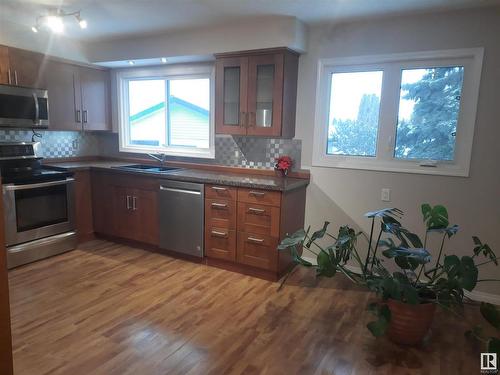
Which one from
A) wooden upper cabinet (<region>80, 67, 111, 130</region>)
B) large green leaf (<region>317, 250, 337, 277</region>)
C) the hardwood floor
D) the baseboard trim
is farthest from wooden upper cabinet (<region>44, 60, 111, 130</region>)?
the baseboard trim

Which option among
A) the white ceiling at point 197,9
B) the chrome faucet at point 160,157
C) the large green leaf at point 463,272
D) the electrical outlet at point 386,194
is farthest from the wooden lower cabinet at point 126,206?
the large green leaf at point 463,272

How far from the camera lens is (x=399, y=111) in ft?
10.2

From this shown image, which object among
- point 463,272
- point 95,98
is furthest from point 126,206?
point 463,272

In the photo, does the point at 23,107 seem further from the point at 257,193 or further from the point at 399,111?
the point at 399,111

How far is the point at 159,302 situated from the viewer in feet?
9.15

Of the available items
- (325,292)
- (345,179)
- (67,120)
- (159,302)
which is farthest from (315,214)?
(67,120)

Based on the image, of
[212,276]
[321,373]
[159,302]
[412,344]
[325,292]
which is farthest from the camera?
[212,276]

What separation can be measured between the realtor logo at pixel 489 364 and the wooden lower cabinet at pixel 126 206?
9.95 ft

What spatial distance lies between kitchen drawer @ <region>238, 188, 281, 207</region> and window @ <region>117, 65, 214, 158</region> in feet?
3.32

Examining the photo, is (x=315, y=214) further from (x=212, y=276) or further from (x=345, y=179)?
(x=212, y=276)

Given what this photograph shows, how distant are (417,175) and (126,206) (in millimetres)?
3086

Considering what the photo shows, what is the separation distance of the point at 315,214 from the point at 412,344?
1.54 meters

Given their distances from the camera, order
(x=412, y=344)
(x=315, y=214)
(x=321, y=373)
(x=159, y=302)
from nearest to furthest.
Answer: (x=321, y=373)
(x=412, y=344)
(x=159, y=302)
(x=315, y=214)

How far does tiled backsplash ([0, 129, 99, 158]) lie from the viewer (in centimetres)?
385
